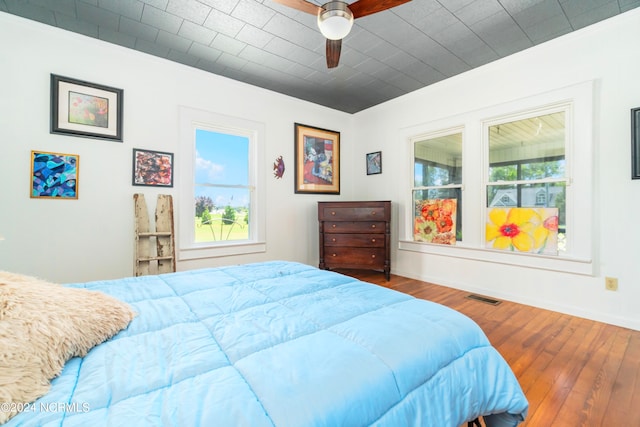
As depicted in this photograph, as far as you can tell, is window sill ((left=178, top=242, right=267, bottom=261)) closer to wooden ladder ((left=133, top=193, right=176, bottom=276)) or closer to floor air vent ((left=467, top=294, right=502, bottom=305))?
wooden ladder ((left=133, top=193, right=176, bottom=276))

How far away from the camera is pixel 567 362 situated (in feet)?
5.99

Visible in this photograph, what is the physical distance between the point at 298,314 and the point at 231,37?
2.66 m

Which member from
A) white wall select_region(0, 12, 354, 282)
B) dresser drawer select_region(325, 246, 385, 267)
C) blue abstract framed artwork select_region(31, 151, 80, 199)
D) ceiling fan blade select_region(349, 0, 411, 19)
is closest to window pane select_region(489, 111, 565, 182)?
dresser drawer select_region(325, 246, 385, 267)

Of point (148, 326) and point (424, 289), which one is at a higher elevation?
point (148, 326)

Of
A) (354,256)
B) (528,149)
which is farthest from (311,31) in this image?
(354,256)

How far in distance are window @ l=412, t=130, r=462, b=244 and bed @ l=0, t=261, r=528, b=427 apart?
265cm

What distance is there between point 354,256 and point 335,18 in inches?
113

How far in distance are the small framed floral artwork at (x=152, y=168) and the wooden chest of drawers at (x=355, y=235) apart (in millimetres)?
1983

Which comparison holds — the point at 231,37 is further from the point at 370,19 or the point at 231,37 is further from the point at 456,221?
the point at 456,221

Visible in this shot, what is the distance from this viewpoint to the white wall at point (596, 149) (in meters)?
2.33

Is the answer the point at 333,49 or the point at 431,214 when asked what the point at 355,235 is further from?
the point at 333,49

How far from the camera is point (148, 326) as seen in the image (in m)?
1.01

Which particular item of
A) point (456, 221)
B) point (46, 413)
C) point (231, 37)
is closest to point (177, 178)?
point (231, 37)

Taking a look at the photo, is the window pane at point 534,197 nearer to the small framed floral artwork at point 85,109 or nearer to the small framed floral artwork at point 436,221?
the small framed floral artwork at point 436,221
